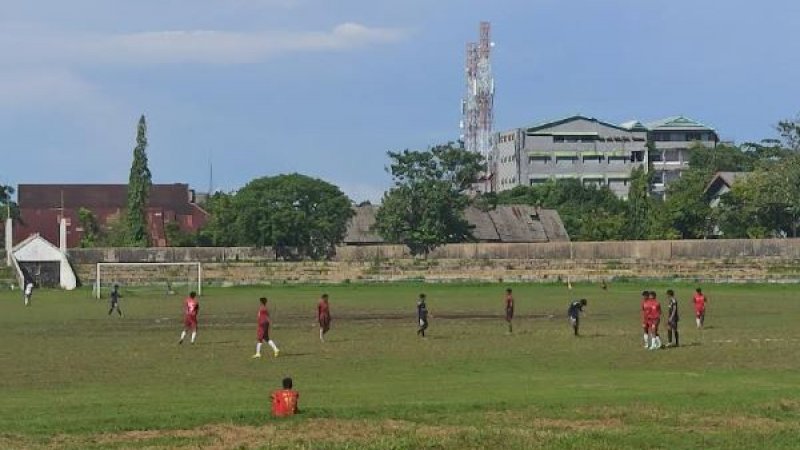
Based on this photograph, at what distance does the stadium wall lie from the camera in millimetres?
95250

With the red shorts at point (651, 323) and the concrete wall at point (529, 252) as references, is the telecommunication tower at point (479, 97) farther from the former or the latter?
the red shorts at point (651, 323)

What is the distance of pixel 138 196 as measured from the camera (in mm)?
128375

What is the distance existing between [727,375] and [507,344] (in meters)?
11.4

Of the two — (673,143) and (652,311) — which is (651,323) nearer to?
(652,311)

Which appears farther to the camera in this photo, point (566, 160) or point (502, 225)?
point (566, 160)

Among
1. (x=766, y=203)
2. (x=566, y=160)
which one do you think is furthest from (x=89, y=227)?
(x=766, y=203)

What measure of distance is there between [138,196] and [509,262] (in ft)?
139

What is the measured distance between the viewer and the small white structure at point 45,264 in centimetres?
9975

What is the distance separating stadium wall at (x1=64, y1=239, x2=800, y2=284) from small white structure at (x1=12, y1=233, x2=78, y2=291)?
4473mm

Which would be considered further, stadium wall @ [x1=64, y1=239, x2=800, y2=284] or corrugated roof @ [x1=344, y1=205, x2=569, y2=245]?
corrugated roof @ [x1=344, y1=205, x2=569, y2=245]

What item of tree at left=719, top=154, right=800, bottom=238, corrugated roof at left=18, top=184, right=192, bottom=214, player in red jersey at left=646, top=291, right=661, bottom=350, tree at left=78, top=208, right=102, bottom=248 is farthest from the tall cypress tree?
player in red jersey at left=646, top=291, right=661, bottom=350

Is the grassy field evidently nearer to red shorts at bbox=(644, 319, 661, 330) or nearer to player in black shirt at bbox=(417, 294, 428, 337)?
player in black shirt at bbox=(417, 294, 428, 337)

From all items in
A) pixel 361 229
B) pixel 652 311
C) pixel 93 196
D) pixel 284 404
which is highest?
pixel 93 196

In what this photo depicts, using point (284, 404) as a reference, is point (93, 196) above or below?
above
